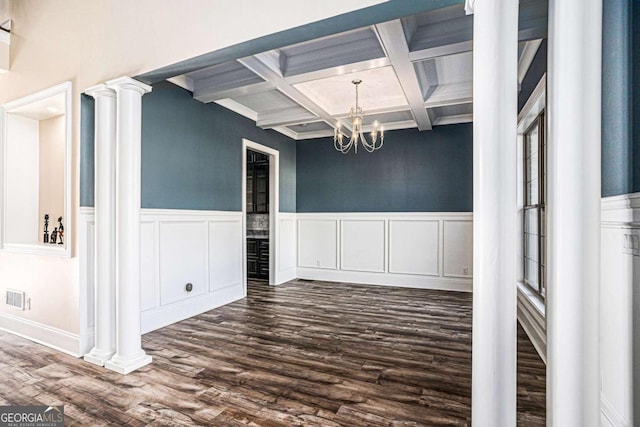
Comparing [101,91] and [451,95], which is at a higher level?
[451,95]

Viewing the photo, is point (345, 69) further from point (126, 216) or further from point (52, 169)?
point (52, 169)

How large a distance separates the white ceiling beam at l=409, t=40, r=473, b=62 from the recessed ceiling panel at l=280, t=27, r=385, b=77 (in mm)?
297

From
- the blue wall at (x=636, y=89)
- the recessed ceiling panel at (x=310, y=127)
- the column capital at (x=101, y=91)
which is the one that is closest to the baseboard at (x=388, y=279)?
the recessed ceiling panel at (x=310, y=127)

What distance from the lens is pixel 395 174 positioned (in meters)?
5.81

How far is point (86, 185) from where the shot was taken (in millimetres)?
2826

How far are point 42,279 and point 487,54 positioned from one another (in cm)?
396

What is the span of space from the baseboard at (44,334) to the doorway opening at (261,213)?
3.10m

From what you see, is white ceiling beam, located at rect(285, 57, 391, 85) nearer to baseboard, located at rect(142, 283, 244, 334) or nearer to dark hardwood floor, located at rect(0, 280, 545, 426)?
dark hardwood floor, located at rect(0, 280, 545, 426)

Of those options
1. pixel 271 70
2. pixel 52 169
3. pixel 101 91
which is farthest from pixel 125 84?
pixel 52 169

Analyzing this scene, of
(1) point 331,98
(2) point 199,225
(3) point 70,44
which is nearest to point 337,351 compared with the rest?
(2) point 199,225

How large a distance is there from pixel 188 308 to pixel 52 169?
84.9 inches

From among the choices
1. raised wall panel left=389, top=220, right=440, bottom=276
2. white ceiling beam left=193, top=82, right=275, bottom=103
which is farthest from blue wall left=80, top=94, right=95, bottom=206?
raised wall panel left=389, top=220, right=440, bottom=276

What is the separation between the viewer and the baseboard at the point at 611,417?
4.79ft

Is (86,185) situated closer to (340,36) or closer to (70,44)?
(70,44)
